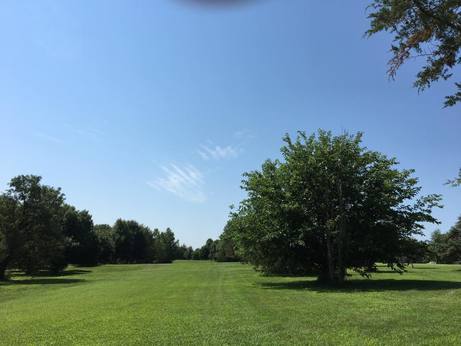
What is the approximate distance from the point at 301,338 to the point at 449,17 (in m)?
7.87

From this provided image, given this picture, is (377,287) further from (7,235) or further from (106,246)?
(106,246)

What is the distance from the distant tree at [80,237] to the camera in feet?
270

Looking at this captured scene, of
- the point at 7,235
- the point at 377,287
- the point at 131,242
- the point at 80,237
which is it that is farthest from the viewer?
the point at 131,242

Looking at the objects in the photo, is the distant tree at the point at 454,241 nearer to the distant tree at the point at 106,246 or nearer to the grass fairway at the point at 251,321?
the grass fairway at the point at 251,321

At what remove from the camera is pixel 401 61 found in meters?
11.4

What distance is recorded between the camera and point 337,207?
2661 cm

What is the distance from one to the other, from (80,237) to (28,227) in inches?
1303

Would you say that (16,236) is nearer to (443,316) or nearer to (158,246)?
(443,316)

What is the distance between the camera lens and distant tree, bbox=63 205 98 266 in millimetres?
82312

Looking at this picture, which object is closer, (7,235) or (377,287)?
(377,287)

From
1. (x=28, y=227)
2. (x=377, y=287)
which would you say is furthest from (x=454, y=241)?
(x=28, y=227)

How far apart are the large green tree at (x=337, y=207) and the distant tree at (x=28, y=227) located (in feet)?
101

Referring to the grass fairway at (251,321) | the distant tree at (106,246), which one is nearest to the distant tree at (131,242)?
the distant tree at (106,246)

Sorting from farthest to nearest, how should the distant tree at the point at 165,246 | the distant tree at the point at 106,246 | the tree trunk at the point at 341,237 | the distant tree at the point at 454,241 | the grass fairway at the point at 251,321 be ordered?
the distant tree at the point at 165,246, the distant tree at the point at 106,246, the distant tree at the point at 454,241, the tree trunk at the point at 341,237, the grass fairway at the point at 251,321
